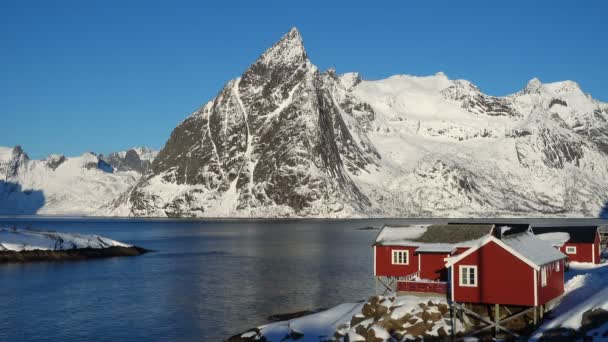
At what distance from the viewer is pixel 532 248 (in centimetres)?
4384

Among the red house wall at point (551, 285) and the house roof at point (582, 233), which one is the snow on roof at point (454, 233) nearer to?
the red house wall at point (551, 285)

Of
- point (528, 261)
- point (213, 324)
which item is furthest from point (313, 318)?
point (528, 261)

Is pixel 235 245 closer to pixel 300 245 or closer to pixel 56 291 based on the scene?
pixel 300 245

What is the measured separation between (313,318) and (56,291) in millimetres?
35708

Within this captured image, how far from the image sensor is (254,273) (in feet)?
270

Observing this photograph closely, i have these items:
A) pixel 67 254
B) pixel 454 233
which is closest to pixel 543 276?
pixel 454 233

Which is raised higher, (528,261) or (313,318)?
(528,261)

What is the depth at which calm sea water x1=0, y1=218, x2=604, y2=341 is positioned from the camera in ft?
161

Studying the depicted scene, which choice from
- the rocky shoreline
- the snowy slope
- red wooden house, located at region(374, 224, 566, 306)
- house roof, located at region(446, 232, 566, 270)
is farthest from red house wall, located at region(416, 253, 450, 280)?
the rocky shoreline

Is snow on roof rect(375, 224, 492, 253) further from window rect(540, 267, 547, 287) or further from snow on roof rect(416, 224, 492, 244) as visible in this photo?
window rect(540, 267, 547, 287)

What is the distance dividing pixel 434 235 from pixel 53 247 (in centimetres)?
7654

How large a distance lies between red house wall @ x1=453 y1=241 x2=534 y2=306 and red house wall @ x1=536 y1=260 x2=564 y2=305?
94 cm

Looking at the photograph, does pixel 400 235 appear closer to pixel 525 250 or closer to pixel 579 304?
pixel 525 250

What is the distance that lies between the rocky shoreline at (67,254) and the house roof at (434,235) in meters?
68.3
